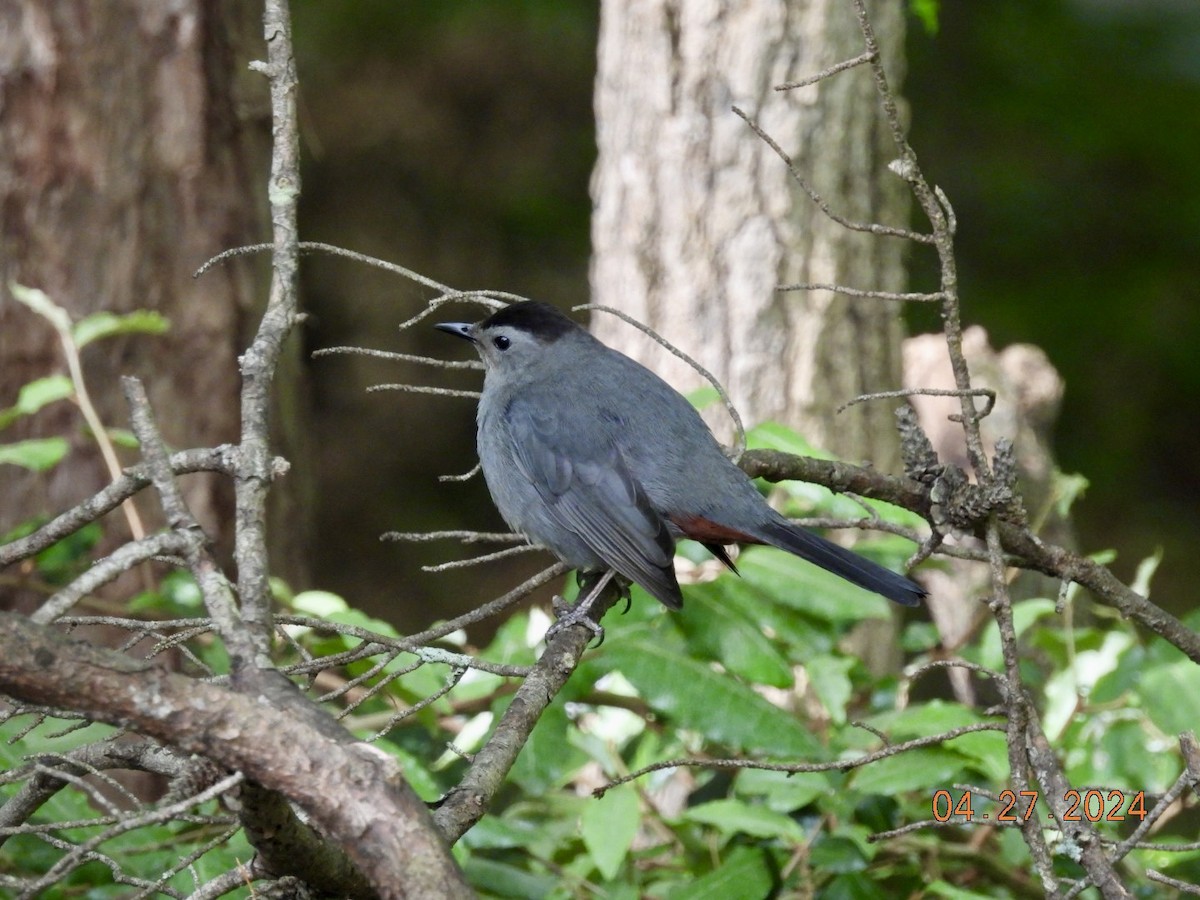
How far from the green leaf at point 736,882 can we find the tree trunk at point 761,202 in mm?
2120

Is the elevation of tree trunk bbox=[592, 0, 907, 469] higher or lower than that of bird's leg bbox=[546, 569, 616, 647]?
higher

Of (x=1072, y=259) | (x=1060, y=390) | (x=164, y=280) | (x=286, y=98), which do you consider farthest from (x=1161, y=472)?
(x=286, y=98)

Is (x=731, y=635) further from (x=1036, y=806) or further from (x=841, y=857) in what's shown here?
(x=1036, y=806)

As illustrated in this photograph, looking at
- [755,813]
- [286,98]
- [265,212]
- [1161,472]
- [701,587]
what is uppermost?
[286,98]

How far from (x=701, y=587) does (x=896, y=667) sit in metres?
1.97

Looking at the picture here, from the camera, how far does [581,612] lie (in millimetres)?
2908

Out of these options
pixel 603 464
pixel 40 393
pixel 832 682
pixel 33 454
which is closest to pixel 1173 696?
pixel 832 682

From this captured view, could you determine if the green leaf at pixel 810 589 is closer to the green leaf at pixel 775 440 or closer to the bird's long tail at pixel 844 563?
the bird's long tail at pixel 844 563

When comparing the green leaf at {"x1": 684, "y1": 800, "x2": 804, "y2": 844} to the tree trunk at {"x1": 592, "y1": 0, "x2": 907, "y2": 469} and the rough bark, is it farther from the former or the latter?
the tree trunk at {"x1": 592, "y1": 0, "x2": 907, "y2": 469}

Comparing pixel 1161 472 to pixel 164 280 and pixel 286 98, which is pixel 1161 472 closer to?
pixel 164 280

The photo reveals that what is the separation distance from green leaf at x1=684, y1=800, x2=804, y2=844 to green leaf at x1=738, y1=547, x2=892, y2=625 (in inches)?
20.0

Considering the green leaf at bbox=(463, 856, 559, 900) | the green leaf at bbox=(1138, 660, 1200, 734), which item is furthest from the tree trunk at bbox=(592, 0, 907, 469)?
the green leaf at bbox=(463, 856, 559, 900)

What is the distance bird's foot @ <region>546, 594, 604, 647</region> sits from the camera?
2.81m

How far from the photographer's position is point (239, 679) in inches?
57.1
